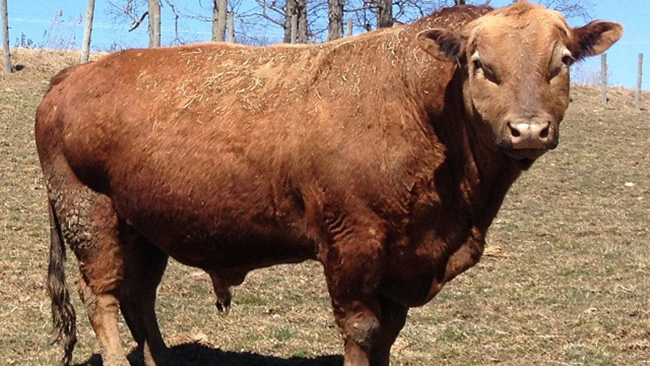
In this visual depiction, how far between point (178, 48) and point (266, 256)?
1.54 m

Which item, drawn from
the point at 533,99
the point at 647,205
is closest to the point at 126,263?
the point at 533,99

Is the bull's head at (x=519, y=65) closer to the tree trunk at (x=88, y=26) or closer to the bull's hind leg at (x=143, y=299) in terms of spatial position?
the bull's hind leg at (x=143, y=299)

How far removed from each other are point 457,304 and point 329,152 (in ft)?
12.1

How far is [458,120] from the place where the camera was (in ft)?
15.9

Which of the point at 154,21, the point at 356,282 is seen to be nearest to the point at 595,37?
the point at 356,282

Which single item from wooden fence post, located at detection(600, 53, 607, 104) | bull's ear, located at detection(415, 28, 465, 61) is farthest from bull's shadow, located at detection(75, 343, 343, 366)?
wooden fence post, located at detection(600, 53, 607, 104)

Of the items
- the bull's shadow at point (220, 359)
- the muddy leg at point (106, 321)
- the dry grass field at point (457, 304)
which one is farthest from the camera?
the dry grass field at point (457, 304)

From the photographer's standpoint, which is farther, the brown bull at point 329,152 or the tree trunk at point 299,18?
the tree trunk at point 299,18

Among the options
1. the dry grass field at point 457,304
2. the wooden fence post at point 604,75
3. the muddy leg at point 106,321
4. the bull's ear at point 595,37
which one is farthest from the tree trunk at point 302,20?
the bull's ear at point 595,37

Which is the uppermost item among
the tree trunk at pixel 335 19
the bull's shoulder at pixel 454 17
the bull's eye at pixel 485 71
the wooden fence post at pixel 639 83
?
the tree trunk at pixel 335 19

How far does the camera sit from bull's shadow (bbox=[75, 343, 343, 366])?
6473 mm

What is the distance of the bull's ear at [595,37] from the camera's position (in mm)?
4574

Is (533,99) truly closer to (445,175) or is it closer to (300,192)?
(445,175)

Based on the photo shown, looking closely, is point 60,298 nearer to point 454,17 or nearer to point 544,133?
point 454,17
